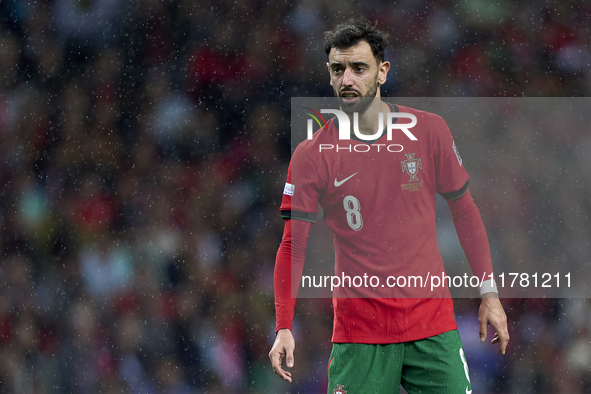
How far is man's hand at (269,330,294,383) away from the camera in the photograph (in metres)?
1.76

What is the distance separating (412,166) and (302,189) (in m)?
0.34

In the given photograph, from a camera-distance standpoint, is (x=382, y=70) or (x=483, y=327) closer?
(x=483, y=327)

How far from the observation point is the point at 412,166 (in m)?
1.92

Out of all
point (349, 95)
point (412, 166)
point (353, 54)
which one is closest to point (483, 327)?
point (412, 166)

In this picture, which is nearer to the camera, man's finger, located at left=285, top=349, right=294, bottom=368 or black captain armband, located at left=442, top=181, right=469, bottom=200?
man's finger, located at left=285, top=349, right=294, bottom=368

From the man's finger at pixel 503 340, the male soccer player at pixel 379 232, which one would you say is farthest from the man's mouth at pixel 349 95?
the man's finger at pixel 503 340

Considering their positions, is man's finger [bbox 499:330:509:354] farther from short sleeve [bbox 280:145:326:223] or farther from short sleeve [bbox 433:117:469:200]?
short sleeve [bbox 280:145:326:223]

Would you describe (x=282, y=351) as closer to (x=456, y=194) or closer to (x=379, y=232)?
(x=379, y=232)

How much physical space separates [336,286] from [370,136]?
19.0 inches

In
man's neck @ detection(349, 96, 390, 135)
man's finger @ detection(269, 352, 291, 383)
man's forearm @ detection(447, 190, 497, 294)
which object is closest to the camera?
man's finger @ detection(269, 352, 291, 383)

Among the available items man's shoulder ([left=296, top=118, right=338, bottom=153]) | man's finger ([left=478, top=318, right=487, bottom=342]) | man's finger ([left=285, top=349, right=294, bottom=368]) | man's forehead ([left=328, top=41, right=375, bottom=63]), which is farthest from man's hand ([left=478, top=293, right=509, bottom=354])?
man's forehead ([left=328, top=41, right=375, bottom=63])

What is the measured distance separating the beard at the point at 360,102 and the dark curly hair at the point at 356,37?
10cm

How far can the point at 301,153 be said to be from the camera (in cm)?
200

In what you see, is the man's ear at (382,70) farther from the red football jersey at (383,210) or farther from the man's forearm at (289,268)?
the man's forearm at (289,268)
